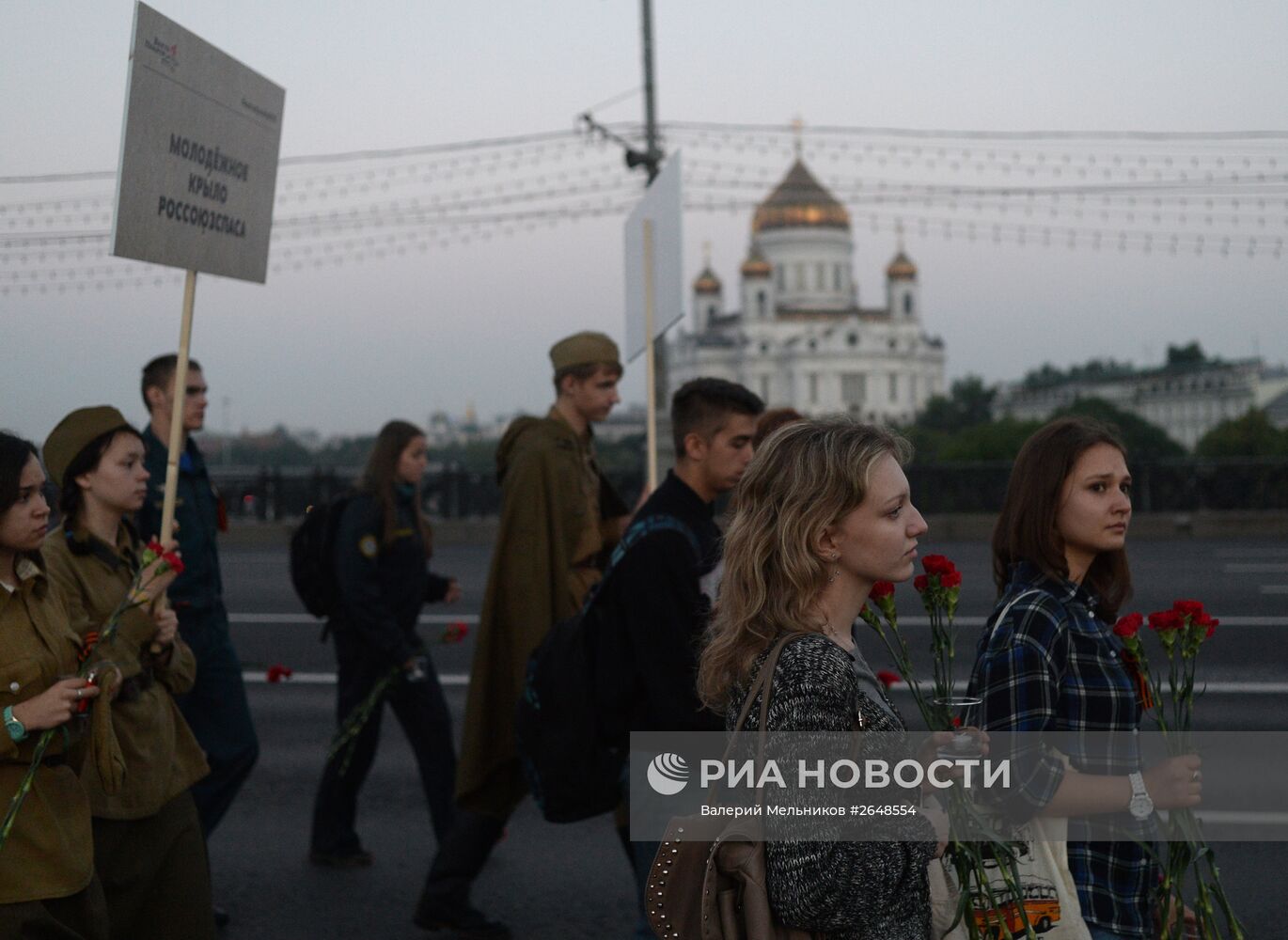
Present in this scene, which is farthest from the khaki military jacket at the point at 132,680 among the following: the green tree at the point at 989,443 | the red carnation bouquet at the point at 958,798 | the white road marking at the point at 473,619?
the green tree at the point at 989,443

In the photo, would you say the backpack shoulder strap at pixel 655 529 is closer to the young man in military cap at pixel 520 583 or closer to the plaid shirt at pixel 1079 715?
the plaid shirt at pixel 1079 715

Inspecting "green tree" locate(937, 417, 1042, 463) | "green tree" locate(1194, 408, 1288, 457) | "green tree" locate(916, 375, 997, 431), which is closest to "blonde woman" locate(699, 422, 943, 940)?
"green tree" locate(1194, 408, 1288, 457)

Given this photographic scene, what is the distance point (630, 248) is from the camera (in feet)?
19.3

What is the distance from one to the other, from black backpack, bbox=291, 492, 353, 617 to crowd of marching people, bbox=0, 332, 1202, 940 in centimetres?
3

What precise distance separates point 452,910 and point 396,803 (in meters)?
1.85

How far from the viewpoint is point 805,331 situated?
449ft

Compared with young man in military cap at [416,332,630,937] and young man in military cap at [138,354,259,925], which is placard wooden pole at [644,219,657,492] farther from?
young man in military cap at [138,354,259,925]

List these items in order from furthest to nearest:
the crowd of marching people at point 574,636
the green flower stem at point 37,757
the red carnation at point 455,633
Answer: the red carnation at point 455,633 → the green flower stem at point 37,757 → the crowd of marching people at point 574,636

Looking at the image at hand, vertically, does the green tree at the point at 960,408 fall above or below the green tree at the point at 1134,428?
above

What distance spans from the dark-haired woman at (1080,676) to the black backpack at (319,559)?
315 cm

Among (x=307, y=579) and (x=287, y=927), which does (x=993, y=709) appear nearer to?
(x=287, y=927)

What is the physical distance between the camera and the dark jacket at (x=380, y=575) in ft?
18.2

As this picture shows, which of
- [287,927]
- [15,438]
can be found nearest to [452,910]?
[287,927]

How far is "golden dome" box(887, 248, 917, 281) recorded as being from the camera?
14788cm
